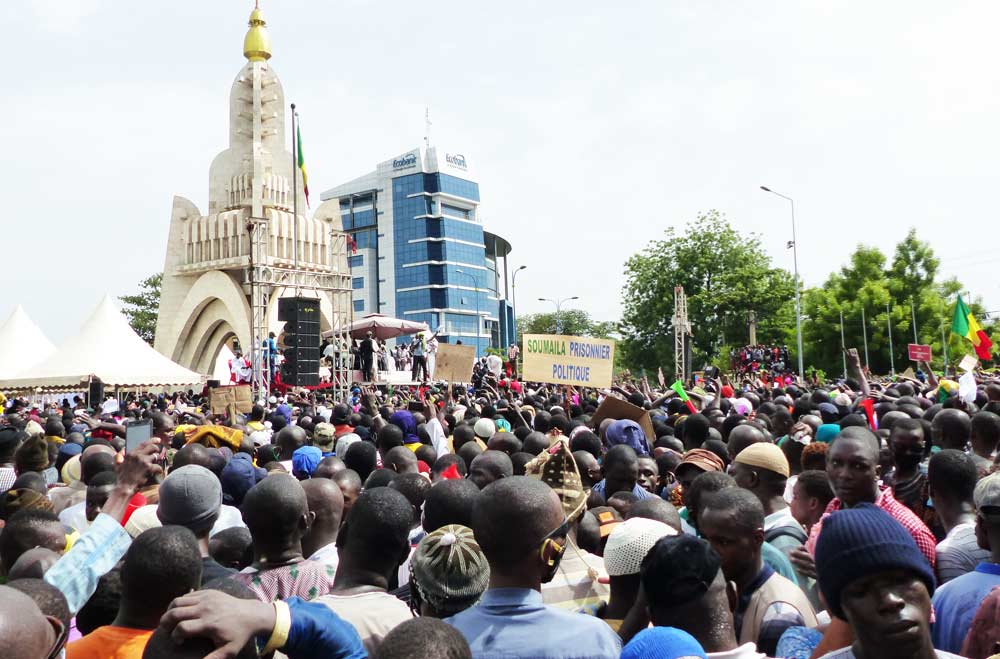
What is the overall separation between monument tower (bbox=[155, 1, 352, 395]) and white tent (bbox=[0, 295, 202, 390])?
17647mm

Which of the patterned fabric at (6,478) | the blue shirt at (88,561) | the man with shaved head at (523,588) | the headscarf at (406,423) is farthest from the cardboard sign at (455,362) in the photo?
the man with shaved head at (523,588)

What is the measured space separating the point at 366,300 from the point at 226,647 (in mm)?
113810

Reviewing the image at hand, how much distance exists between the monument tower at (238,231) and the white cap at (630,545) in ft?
139

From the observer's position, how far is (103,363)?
81.7ft

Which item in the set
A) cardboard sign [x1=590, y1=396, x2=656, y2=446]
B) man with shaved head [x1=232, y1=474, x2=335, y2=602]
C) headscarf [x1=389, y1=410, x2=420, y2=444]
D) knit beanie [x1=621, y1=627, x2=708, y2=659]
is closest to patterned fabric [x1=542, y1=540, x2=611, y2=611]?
man with shaved head [x1=232, y1=474, x2=335, y2=602]

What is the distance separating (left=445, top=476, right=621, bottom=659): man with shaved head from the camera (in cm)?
260

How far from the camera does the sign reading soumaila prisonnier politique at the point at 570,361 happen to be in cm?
1247

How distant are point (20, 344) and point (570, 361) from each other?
24607mm

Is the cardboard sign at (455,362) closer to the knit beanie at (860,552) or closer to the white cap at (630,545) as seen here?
the white cap at (630,545)

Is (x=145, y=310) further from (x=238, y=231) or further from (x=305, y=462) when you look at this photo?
(x=305, y=462)

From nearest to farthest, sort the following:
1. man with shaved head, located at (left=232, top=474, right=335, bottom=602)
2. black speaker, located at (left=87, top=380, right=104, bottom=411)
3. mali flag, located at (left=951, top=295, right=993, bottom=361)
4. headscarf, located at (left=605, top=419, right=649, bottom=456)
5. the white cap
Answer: the white cap < man with shaved head, located at (left=232, top=474, right=335, bottom=602) < headscarf, located at (left=605, top=419, right=649, bottom=456) < mali flag, located at (left=951, top=295, right=993, bottom=361) < black speaker, located at (left=87, top=380, right=104, bottom=411)

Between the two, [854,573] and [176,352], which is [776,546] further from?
[176,352]

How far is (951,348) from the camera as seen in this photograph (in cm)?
4956

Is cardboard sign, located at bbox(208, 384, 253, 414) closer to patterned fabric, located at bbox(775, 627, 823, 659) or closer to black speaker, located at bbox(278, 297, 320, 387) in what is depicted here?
black speaker, located at bbox(278, 297, 320, 387)
